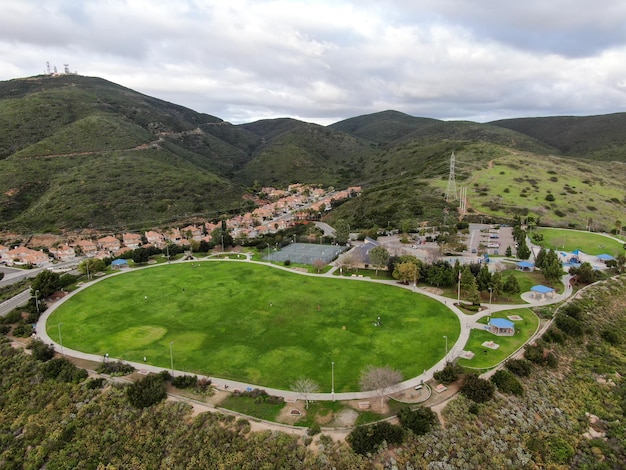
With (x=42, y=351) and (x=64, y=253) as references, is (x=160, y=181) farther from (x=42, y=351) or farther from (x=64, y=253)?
(x=42, y=351)

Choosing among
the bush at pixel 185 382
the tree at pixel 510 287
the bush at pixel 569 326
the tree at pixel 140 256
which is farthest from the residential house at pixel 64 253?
the bush at pixel 569 326

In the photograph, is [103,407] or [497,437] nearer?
[497,437]

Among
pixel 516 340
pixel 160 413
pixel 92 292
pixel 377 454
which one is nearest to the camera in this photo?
pixel 377 454

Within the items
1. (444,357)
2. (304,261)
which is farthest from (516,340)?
(304,261)

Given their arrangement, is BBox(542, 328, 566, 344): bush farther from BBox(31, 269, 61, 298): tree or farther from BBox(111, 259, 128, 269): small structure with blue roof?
BBox(111, 259, 128, 269): small structure with blue roof

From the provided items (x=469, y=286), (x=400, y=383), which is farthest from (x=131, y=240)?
(x=400, y=383)

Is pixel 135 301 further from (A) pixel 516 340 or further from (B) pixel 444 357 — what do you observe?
(A) pixel 516 340

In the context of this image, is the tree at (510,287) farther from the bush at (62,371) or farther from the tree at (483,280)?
the bush at (62,371)
